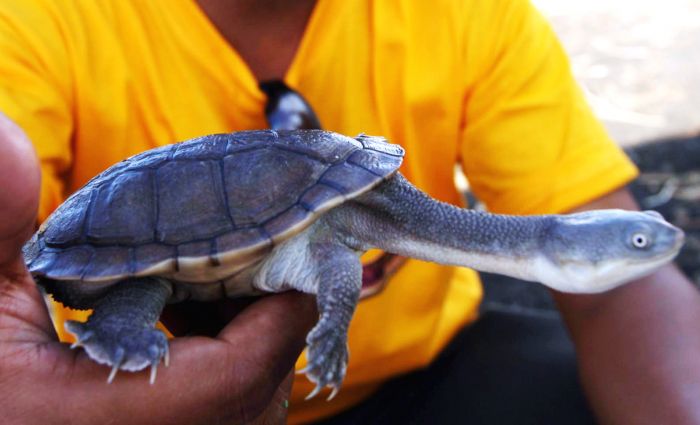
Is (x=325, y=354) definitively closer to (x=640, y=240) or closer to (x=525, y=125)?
(x=640, y=240)

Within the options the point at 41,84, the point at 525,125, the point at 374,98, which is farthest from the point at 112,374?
the point at 525,125

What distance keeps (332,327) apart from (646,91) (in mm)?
4476

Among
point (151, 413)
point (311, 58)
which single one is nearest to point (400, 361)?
point (311, 58)

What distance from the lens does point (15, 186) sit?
1.25 meters

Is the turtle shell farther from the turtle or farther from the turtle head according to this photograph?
the turtle head

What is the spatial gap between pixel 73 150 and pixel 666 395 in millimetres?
1600

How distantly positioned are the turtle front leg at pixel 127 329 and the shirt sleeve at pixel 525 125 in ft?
3.45

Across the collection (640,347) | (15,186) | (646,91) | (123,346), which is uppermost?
(15,186)

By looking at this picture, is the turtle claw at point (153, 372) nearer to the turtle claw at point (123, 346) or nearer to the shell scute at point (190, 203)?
the turtle claw at point (123, 346)

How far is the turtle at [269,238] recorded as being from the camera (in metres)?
1.37

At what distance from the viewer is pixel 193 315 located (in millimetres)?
1684

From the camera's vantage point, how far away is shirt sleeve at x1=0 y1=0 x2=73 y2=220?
1.81 metres

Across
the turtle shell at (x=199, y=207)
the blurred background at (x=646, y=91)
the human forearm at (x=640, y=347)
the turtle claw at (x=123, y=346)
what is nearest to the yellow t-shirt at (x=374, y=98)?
the human forearm at (x=640, y=347)

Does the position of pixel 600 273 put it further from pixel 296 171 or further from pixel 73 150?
pixel 73 150
